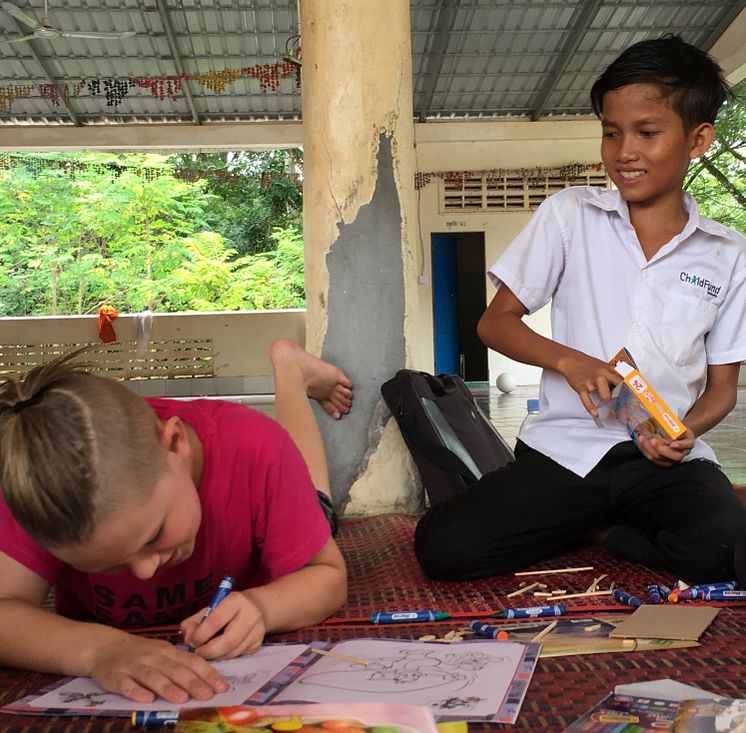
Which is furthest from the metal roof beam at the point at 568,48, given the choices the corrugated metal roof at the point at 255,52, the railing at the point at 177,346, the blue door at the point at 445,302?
the railing at the point at 177,346

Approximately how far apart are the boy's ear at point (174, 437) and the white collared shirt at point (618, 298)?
1.29m

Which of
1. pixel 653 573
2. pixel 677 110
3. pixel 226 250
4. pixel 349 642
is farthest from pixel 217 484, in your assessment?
pixel 226 250

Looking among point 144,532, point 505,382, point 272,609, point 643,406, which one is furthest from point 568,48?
point 144,532

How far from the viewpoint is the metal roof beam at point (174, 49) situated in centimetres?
1085

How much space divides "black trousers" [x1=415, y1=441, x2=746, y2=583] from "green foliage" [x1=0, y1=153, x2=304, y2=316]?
17.5 metres

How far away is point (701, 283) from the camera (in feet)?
8.25

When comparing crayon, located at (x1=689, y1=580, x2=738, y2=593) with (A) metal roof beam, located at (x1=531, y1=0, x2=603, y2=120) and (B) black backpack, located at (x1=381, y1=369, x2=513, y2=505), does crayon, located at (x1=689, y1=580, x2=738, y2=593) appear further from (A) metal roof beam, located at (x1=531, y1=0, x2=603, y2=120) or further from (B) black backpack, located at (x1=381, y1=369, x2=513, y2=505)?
(A) metal roof beam, located at (x1=531, y1=0, x2=603, y2=120)

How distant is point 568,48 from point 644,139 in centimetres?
1023

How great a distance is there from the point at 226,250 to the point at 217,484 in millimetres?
18832

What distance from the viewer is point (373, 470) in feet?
11.7

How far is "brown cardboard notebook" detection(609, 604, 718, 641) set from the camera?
1.67 meters

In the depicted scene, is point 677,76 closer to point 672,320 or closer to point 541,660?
point 672,320

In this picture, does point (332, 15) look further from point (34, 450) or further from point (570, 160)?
point (570, 160)

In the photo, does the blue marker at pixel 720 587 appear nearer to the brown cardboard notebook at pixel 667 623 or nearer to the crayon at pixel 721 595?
the crayon at pixel 721 595
